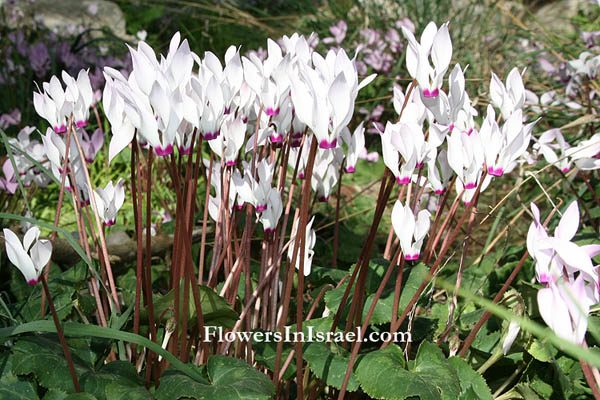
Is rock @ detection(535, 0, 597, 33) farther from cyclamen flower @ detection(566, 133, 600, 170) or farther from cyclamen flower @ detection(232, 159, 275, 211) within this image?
cyclamen flower @ detection(232, 159, 275, 211)

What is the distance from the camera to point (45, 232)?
2555 millimetres

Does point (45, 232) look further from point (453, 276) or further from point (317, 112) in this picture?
point (317, 112)

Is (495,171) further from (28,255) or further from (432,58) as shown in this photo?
(28,255)

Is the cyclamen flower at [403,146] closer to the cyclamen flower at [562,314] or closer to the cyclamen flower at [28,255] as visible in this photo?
the cyclamen flower at [562,314]

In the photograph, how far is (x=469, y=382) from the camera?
3.78 feet

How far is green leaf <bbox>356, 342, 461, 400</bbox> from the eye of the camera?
0.99 m

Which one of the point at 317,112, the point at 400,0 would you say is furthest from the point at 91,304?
the point at 400,0

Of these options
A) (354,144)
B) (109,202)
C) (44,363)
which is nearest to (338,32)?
(354,144)

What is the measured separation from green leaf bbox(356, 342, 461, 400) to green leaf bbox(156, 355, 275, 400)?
16 cm

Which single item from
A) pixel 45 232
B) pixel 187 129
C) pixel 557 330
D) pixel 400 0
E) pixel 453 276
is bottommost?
pixel 45 232

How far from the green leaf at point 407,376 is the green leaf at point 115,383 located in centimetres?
35

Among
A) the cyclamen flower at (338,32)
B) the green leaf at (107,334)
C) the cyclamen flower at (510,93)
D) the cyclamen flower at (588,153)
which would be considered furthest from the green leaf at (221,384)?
the cyclamen flower at (338,32)

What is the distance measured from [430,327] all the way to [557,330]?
20.2 inches

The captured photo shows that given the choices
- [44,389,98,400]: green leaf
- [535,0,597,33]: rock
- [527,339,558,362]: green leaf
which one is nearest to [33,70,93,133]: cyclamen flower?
[44,389,98,400]: green leaf
